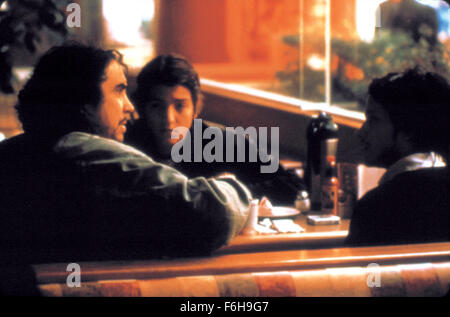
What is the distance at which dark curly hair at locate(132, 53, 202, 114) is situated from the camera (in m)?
2.59

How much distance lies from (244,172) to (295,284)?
69.7 inches

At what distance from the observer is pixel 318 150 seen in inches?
93.3

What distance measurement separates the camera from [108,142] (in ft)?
4.28

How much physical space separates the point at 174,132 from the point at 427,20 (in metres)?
4.31

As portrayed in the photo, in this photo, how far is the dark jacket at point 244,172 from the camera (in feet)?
8.64

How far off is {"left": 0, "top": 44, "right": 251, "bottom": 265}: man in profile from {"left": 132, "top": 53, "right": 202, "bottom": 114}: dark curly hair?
1.20m

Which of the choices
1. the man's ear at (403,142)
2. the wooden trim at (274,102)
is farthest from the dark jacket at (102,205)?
the wooden trim at (274,102)

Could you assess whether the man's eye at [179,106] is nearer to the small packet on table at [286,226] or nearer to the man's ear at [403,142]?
the small packet on table at [286,226]

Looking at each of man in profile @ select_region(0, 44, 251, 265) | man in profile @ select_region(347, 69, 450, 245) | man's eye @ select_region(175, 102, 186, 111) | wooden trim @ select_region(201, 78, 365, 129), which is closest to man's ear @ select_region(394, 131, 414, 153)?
man in profile @ select_region(347, 69, 450, 245)

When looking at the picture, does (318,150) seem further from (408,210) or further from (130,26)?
(130,26)

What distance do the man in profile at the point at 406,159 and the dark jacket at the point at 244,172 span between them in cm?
61

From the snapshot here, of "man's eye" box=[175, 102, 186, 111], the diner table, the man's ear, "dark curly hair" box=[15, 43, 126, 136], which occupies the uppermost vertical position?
"dark curly hair" box=[15, 43, 126, 136]

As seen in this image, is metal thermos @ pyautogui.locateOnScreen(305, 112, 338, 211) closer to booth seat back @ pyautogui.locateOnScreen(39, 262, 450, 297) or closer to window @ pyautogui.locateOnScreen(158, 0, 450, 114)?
booth seat back @ pyautogui.locateOnScreen(39, 262, 450, 297)
